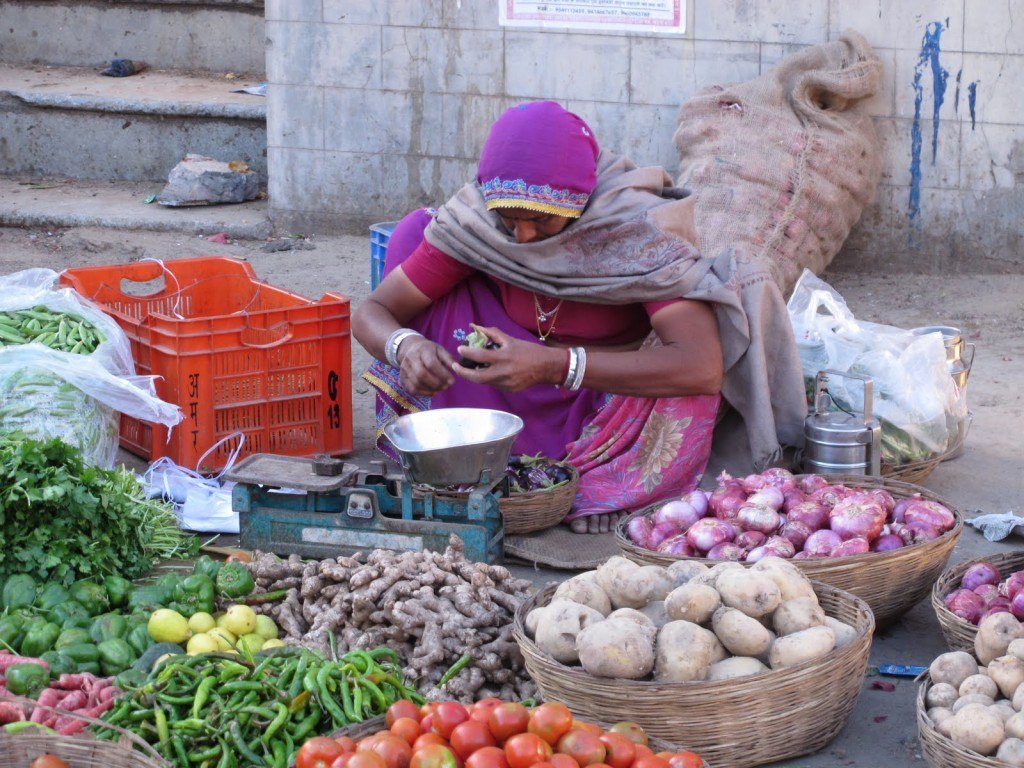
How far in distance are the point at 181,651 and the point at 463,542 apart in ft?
2.98

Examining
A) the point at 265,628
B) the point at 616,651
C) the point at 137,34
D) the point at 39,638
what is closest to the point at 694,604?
the point at 616,651

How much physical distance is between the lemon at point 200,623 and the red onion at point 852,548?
1.55m

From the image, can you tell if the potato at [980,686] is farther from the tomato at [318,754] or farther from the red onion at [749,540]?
the tomato at [318,754]

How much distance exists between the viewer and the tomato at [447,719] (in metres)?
2.33

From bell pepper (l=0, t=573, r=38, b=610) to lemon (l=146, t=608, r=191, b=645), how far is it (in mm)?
404

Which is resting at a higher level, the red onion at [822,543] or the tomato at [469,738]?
the tomato at [469,738]

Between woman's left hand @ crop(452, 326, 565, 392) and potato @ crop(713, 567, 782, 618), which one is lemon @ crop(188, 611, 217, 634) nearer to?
woman's left hand @ crop(452, 326, 565, 392)

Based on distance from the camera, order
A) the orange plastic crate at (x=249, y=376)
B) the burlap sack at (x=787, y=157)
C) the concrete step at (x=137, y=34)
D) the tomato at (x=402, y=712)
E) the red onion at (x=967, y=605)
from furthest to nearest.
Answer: the concrete step at (x=137, y=34) < the burlap sack at (x=787, y=157) < the orange plastic crate at (x=249, y=376) < the red onion at (x=967, y=605) < the tomato at (x=402, y=712)

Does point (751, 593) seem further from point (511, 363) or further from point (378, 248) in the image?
point (378, 248)

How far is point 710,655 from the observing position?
8.95 ft

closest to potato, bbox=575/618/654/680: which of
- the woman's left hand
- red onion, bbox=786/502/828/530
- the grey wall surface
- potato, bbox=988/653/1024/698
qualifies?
potato, bbox=988/653/1024/698

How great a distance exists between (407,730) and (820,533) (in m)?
1.44

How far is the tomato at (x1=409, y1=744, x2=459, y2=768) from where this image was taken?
2193mm

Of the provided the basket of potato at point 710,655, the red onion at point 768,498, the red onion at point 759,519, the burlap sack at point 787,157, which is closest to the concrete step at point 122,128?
the burlap sack at point 787,157
